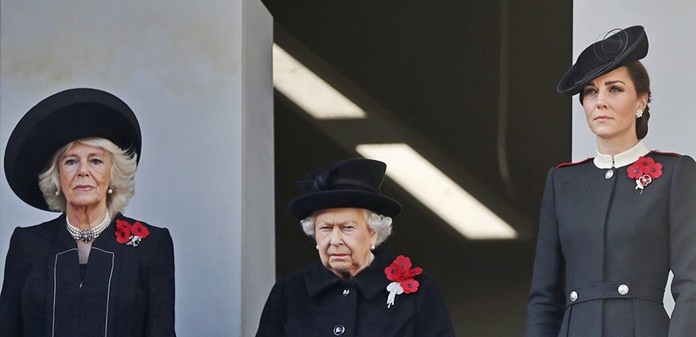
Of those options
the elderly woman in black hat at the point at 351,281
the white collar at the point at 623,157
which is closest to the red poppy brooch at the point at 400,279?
the elderly woman in black hat at the point at 351,281

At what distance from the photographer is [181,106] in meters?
5.49

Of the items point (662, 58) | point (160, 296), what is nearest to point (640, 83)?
point (662, 58)

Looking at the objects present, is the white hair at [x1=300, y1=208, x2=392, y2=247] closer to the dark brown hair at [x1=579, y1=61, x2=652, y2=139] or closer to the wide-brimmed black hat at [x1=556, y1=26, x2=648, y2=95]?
the wide-brimmed black hat at [x1=556, y1=26, x2=648, y2=95]

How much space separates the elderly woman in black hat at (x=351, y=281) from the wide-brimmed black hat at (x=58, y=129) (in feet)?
2.09

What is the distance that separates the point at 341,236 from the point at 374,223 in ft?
0.41

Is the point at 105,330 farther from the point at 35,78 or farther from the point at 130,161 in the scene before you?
the point at 35,78

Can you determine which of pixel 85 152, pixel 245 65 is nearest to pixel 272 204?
pixel 245 65

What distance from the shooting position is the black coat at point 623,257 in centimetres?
401

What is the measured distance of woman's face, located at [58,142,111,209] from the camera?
453 cm

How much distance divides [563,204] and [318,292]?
3.04 ft

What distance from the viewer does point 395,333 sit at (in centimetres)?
460

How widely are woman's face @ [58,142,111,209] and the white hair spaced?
678 mm

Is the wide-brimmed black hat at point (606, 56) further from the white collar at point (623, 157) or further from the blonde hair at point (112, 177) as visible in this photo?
the blonde hair at point (112, 177)

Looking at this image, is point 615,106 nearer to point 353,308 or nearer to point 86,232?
point 353,308
